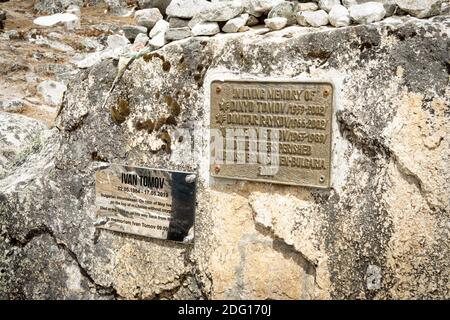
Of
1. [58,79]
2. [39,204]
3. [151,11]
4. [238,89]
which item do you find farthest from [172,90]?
[58,79]

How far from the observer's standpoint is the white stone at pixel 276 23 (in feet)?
11.4

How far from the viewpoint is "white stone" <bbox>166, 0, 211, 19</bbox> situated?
385 cm

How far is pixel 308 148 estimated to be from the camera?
3.33m

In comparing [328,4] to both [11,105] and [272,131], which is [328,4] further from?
[11,105]

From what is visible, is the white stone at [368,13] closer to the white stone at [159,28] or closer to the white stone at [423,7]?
the white stone at [423,7]

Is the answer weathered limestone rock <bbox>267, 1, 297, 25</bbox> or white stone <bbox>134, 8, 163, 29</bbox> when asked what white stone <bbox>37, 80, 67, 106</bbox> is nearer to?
white stone <bbox>134, 8, 163, 29</bbox>

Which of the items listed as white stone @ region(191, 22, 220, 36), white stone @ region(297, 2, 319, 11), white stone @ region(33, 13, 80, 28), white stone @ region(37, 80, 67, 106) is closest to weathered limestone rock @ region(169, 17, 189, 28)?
white stone @ region(191, 22, 220, 36)

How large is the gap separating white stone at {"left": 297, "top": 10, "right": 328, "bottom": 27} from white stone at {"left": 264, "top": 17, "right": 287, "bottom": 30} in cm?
13

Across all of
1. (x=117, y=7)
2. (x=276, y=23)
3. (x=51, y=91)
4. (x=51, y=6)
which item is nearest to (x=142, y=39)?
(x=276, y=23)

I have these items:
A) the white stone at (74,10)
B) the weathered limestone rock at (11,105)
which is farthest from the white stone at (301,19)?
the white stone at (74,10)

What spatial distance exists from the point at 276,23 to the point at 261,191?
1.00m

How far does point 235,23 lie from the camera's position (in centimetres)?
359
